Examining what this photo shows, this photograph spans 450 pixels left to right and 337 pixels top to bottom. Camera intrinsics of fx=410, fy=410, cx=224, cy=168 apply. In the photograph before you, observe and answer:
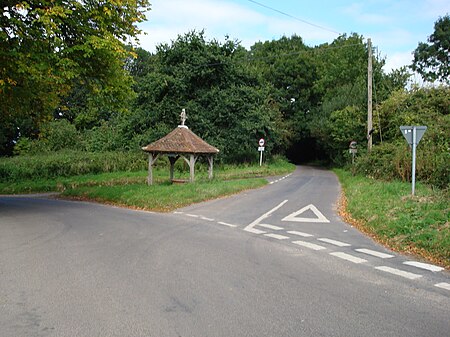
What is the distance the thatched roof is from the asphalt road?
1023 centimetres

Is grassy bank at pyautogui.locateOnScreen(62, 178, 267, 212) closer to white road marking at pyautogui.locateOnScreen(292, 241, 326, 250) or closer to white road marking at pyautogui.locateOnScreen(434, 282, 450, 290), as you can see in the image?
white road marking at pyautogui.locateOnScreen(292, 241, 326, 250)

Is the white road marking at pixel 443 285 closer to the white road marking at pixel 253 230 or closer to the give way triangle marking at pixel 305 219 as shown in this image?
the white road marking at pixel 253 230

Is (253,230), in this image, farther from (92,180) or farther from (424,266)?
(92,180)

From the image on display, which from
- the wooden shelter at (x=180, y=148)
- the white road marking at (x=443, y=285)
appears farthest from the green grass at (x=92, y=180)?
the white road marking at (x=443, y=285)

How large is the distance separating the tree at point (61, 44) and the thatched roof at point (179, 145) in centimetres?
591

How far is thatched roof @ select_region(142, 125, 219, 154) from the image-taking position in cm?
2127

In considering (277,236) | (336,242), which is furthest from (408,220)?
(277,236)

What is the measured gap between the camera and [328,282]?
617cm

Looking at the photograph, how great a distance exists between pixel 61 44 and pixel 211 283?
400 inches

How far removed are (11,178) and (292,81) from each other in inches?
1623

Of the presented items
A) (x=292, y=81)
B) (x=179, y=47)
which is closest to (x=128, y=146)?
(x=179, y=47)

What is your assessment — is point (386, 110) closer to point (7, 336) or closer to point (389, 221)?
point (389, 221)

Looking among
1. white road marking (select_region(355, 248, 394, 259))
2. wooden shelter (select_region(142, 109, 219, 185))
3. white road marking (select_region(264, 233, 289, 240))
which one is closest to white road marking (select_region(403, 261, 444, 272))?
white road marking (select_region(355, 248, 394, 259))

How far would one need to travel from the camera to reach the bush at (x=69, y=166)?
1272 inches
